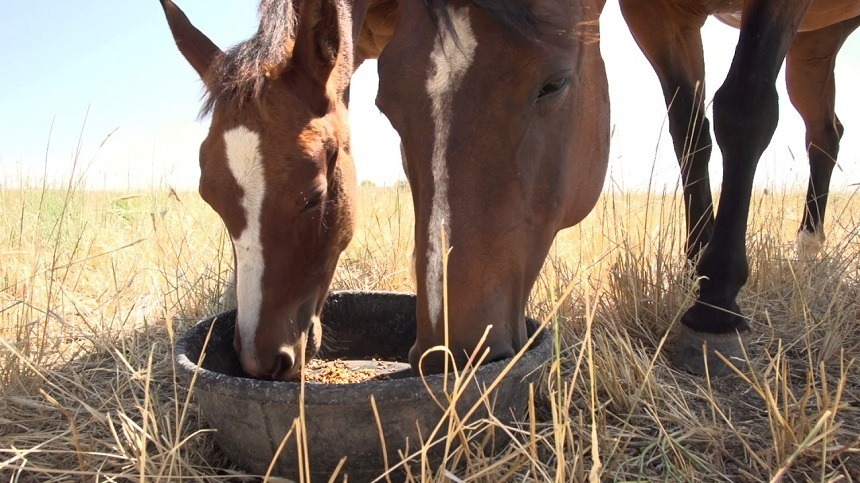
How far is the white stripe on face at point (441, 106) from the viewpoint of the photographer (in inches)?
59.0

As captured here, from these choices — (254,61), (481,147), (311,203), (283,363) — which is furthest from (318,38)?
(283,363)

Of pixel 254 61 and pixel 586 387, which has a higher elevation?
pixel 254 61

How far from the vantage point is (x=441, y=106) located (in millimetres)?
1604

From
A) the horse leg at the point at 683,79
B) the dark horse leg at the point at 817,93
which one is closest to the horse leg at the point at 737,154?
the horse leg at the point at 683,79

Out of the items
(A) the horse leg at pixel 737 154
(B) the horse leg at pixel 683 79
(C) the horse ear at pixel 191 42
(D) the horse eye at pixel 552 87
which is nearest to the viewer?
(D) the horse eye at pixel 552 87

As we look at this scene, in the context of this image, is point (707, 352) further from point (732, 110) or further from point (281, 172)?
point (281, 172)

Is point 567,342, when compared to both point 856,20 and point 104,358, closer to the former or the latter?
point 104,358

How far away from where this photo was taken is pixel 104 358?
2.42 meters

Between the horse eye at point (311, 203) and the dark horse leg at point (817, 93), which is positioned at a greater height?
the dark horse leg at point (817, 93)

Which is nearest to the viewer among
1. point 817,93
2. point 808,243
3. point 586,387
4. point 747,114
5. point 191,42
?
point 586,387

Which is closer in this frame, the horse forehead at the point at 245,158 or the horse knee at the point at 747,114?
the horse forehead at the point at 245,158

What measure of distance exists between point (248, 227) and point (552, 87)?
106 cm

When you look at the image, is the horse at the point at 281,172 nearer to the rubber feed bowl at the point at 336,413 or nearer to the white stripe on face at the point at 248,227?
the white stripe on face at the point at 248,227

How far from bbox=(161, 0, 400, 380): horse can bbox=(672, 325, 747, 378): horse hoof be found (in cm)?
135
